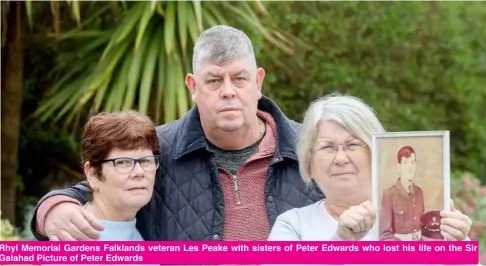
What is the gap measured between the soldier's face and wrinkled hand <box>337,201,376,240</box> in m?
0.12

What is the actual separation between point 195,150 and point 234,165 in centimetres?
11

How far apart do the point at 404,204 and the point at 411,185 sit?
49 mm

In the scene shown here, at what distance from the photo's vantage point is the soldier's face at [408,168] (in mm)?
2023

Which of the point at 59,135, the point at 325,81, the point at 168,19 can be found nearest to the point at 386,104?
the point at 325,81

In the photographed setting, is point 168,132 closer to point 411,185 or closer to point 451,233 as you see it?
point 411,185

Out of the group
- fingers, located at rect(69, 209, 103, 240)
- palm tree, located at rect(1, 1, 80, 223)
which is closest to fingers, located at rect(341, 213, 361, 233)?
fingers, located at rect(69, 209, 103, 240)

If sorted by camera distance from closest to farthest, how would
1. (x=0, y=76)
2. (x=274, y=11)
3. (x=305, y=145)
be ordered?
1. (x=305, y=145)
2. (x=0, y=76)
3. (x=274, y=11)

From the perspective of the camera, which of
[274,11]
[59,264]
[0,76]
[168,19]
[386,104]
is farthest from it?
[274,11]

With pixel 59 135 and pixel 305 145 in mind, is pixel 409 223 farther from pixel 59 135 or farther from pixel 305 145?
pixel 59 135

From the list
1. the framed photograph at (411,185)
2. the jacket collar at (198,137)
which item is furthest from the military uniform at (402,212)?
the jacket collar at (198,137)

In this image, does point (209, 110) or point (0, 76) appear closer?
point (209, 110)

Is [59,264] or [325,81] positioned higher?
[325,81]

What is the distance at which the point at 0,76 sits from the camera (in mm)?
3766

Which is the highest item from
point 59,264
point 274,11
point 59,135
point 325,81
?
point 274,11
